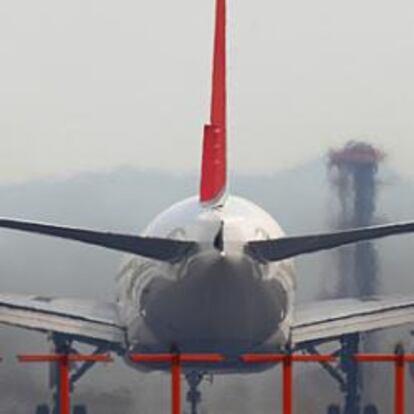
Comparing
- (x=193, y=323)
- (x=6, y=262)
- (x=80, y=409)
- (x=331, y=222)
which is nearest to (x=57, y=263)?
(x=6, y=262)

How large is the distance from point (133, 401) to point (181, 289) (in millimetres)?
19559

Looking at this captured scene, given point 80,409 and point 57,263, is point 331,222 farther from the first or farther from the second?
point 80,409

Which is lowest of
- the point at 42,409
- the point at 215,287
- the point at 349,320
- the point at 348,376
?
the point at 42,409

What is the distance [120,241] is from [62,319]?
13.0m

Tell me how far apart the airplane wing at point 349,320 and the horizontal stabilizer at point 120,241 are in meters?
9.25

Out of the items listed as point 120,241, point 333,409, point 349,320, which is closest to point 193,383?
point 349,320

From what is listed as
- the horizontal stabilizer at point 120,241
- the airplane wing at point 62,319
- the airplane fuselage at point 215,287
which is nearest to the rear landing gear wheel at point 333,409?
the airplane wing at point 62,319

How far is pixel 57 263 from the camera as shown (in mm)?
76125

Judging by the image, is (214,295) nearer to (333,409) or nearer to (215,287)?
(215,287)

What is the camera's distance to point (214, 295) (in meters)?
42.8

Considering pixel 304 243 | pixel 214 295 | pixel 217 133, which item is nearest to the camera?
pixel 304 243

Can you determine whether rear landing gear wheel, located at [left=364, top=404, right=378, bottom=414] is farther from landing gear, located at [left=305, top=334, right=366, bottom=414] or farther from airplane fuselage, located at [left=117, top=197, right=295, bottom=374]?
airplane fuselage, located at [left=117, top=197, right=295, bottom=374]

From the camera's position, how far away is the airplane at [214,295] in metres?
41.5

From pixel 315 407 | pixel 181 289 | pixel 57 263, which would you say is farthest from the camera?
pixel 57 263
